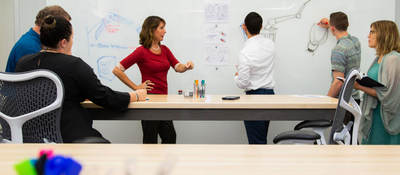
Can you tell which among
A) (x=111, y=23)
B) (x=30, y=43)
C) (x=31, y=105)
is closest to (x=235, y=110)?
(x=31, y=105)

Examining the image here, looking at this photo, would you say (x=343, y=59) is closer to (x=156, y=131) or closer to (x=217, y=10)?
(x=217, y=10)

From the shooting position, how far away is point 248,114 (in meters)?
2.50

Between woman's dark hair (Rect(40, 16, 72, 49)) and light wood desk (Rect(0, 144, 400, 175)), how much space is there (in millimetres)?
945

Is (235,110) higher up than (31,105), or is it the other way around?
(31,105)

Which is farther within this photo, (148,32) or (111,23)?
(111,23)

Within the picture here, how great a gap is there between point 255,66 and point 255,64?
0.8 inches

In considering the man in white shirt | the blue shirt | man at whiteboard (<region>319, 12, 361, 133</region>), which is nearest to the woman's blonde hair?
man at whiteboard (<region>319, 12, 361, 133</region>)

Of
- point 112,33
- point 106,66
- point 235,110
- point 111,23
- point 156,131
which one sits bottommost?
→ point 156,131

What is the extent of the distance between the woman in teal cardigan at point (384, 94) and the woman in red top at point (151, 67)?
5.12ft

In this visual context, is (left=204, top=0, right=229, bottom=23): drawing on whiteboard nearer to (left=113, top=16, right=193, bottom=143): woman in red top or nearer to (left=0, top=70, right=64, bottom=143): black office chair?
(left=113, top=16, right=193, bottom=143): woman in red top

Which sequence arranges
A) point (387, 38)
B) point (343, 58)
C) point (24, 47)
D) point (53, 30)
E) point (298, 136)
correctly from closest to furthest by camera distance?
point (298, 136) < point (53, 30) < point (24, 47) < point (387, 38) < point (343, 58)

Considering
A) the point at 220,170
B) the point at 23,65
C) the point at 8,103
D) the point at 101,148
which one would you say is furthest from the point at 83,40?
the point at 220,170

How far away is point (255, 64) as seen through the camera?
123 inches

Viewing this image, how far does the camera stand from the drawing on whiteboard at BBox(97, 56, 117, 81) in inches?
156
